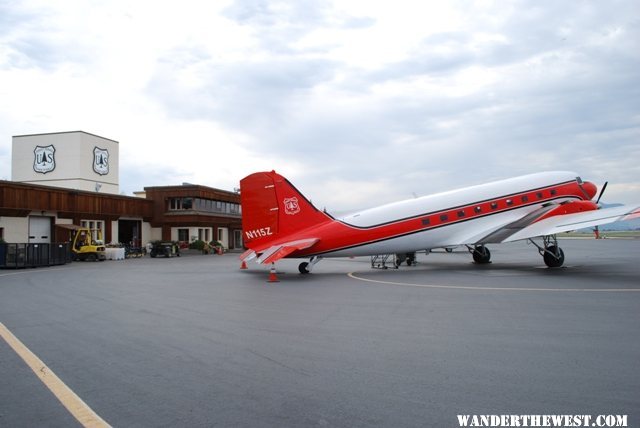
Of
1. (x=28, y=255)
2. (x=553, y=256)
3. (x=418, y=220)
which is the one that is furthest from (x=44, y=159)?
(x=553, y=256)

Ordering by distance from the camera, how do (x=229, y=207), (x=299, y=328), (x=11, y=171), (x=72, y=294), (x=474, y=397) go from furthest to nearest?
(x=229, y=207) < (x=11, y=171) < (x=72, y=294) < (x=299, y=328) < (x=474, y=397)

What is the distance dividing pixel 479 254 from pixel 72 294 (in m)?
19.3

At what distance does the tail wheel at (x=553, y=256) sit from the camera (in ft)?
63.6

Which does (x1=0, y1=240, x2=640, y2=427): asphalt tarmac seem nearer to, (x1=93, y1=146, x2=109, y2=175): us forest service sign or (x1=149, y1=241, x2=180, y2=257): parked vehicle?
(x1=149, y1=241, x2=180, y2=257): parked vehicle

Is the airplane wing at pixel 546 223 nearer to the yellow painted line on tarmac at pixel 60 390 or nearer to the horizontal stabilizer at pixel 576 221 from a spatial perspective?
the horizontal stabilizer at pixel 576 221

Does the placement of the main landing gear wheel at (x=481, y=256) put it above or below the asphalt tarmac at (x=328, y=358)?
above

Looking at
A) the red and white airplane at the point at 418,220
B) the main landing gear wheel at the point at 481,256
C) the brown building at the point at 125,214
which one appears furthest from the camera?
the brown building at the point at 125,214

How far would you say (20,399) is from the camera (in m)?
4.72

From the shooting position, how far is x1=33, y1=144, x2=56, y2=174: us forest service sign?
54.6 meters

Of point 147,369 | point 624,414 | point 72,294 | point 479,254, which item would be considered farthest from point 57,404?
point 479,254

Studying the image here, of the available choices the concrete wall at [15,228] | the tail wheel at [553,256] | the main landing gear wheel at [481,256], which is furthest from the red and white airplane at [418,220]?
the concrete wall at [15,228]

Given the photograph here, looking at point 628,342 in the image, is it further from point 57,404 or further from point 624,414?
point 57,404

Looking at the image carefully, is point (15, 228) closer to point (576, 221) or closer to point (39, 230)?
point (39, 230)

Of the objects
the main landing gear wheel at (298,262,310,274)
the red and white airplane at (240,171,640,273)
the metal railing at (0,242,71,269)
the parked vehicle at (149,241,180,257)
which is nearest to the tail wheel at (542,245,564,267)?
the red and white airplane at (240,171,640,273)
